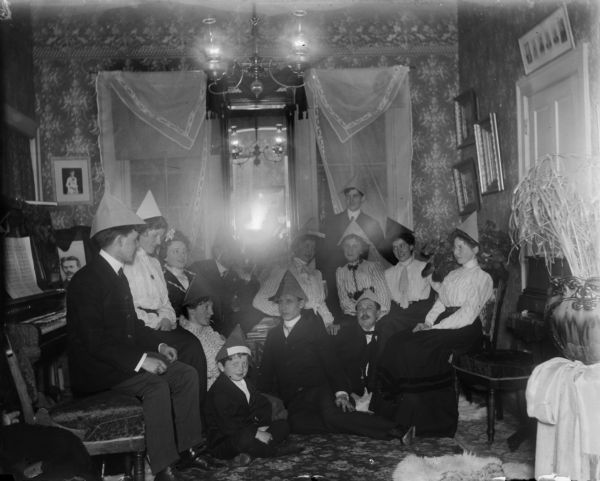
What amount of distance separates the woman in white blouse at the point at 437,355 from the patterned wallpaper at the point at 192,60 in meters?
2.04

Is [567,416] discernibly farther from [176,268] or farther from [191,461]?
[176,268]

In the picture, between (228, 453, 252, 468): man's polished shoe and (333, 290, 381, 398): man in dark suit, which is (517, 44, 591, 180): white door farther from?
(228, 453, 252, 468): man's polished shoe

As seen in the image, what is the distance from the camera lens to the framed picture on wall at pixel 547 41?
4.29 metres

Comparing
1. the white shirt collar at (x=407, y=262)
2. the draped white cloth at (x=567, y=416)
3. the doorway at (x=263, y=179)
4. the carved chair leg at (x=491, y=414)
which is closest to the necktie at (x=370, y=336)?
the white shirt collar at (x=407, y=262)

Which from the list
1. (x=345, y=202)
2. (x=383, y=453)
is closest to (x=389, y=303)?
(x=345, y=202)

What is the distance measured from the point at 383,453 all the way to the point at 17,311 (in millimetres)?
2503

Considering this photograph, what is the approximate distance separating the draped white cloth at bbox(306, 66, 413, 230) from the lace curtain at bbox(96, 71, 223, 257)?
3.67 ft

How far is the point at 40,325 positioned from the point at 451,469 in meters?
2.66

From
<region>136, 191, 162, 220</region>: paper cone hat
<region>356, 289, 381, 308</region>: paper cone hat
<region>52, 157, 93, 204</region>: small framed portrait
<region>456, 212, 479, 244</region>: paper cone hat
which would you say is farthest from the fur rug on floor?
<region>52, 157, 93, 204</region>: small framed portrait

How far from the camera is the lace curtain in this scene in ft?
20.8

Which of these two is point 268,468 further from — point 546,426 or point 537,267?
point 537,267

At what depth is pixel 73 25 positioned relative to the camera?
661 cm

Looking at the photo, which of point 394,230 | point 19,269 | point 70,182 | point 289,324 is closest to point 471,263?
point 394,230

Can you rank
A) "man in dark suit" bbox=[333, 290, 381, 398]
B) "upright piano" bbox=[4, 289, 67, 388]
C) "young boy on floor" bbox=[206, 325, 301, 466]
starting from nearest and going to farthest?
"young boy on floor" bbox=[206, 325, 301, 466] < "upright piano" bbox=[4, 289, 67, 388] < "man in dark suit" bbox=[333, 290, 381, 398]
